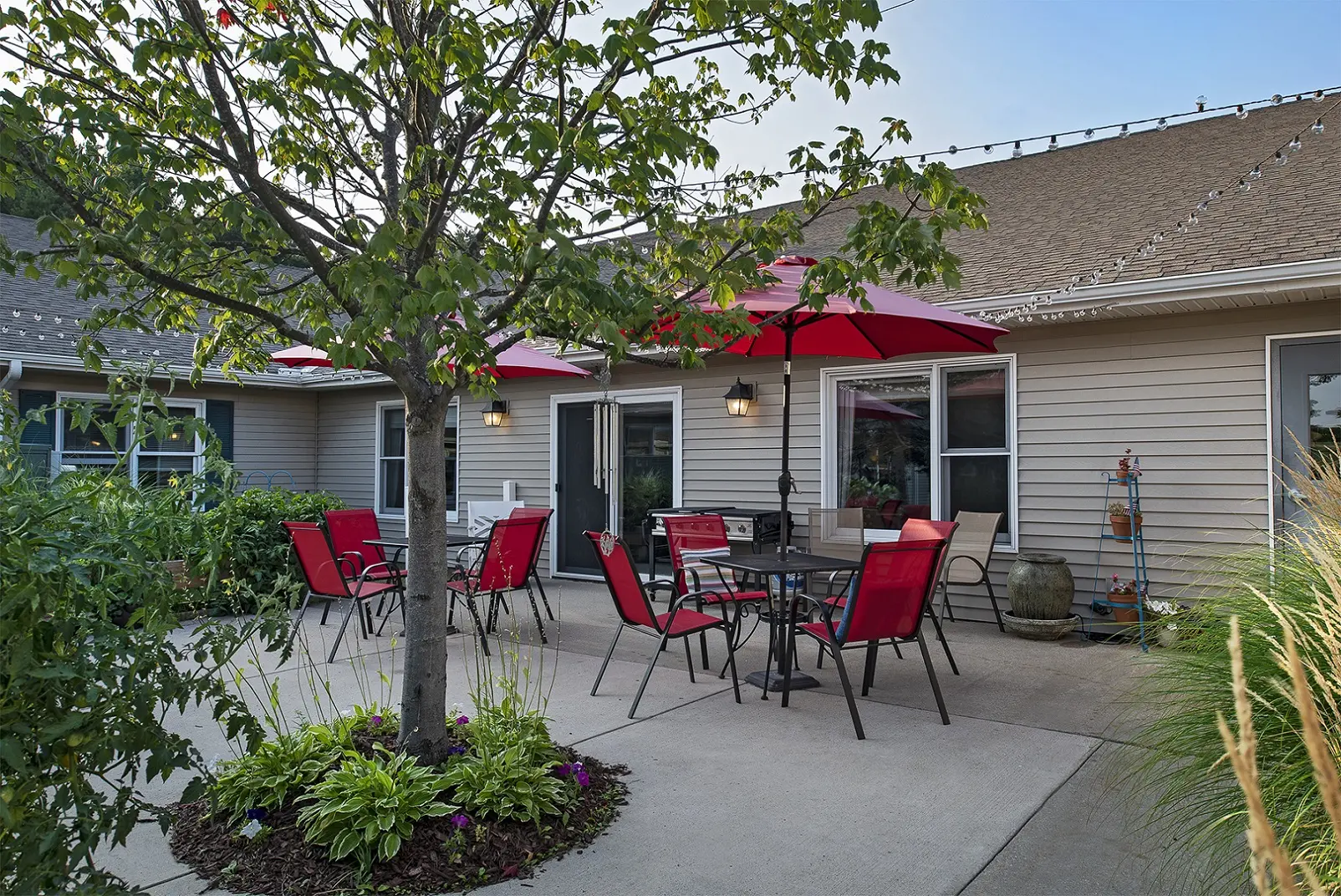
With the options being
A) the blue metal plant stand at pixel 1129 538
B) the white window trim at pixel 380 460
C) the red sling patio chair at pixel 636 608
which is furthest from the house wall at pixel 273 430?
the blue metal plant stand at pixel 1129 538

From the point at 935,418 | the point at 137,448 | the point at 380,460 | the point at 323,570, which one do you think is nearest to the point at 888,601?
the point at 935,418

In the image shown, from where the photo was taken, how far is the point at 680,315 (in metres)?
3.03

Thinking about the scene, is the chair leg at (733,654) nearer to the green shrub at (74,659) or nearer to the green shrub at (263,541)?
the green shrub at (74,659)

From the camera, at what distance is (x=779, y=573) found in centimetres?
442

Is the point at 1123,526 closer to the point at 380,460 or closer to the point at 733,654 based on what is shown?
the point at 733,654


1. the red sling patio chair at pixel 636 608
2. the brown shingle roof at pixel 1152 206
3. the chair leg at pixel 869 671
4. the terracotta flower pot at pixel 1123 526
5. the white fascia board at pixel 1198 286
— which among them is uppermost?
the brown shingle roof at pixel 1152 206

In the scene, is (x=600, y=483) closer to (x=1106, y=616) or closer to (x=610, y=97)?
(x=1106, y=616)

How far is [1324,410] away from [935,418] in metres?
2.43

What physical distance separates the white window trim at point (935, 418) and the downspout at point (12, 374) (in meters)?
7.53

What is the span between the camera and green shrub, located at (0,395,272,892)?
5.49ft

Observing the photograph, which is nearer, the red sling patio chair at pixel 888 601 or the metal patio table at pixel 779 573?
the red sling patio chair at pixel 888 601

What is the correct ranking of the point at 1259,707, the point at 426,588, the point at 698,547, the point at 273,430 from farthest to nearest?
the point at 273,430, the point at 698,547, the point at 426,588, the point at 1259,707

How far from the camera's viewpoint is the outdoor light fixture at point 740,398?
7.88 m

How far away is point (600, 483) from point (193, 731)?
501 centimetres
